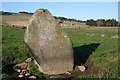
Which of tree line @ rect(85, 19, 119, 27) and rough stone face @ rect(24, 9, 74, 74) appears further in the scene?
tree line @ rect(85, 19, 119, 27)

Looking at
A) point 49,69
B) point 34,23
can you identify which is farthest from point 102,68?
point 34,23

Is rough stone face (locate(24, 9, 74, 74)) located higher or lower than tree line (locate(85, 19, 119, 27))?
lower

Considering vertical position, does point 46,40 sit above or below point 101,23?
below

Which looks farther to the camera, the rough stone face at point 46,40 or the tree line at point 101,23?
the tree line at point 101,23

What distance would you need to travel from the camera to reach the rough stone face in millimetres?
8352

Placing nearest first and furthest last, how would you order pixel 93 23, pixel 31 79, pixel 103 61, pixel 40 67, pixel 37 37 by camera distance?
pixel 31 79
pixel 37 37
pixel 40 67
pixel 103 61
pixel 93 23

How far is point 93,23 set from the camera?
9194cm

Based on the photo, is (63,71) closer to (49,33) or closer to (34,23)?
(49,33)

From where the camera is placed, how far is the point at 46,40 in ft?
27.8

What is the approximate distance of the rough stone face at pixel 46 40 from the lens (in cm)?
835

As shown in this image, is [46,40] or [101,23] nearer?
[46,40]

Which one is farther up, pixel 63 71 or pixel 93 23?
pixel 93 23

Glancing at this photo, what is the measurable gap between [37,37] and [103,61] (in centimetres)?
521

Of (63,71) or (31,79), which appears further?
(63,71)
